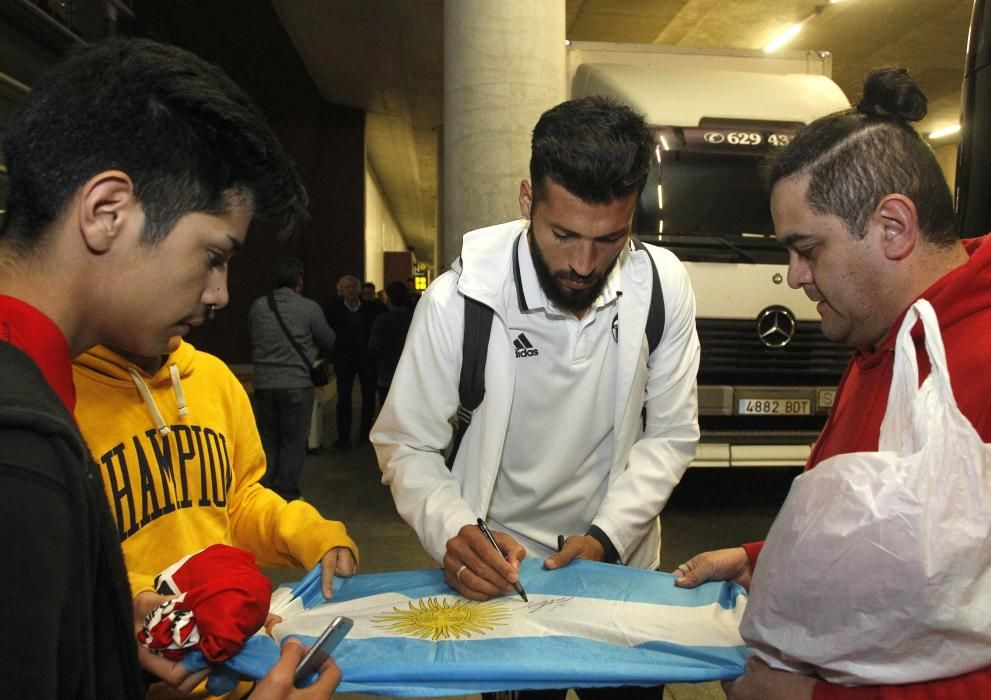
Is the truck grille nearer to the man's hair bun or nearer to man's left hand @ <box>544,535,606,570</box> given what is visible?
man's left hand @ <box>544,535,606,570</box>

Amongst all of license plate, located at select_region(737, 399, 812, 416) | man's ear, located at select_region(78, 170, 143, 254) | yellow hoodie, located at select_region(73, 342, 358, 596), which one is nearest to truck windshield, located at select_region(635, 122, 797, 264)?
license plate, located at select_region(737, 399, 812, 416)

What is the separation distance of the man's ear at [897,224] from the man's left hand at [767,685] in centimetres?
82

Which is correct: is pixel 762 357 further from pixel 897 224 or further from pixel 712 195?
pixel 897 224

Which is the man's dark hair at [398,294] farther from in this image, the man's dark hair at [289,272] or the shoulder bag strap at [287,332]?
the shoulder bag strap at [287,332]

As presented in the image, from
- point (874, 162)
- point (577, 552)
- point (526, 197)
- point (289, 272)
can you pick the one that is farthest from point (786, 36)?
point (577, 552)

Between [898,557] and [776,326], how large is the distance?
16.9 ft

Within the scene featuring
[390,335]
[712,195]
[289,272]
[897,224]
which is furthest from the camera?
[390,335]

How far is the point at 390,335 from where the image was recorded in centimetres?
902

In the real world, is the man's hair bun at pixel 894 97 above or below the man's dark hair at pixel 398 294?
above

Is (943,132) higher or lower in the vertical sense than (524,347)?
higher

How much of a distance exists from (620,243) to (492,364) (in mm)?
525

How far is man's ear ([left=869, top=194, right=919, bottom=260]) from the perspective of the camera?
4.72 feet

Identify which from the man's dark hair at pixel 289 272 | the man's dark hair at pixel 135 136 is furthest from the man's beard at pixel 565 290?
the man's dark hair at pixel 289 272

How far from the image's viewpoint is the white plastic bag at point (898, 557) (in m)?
1.04
